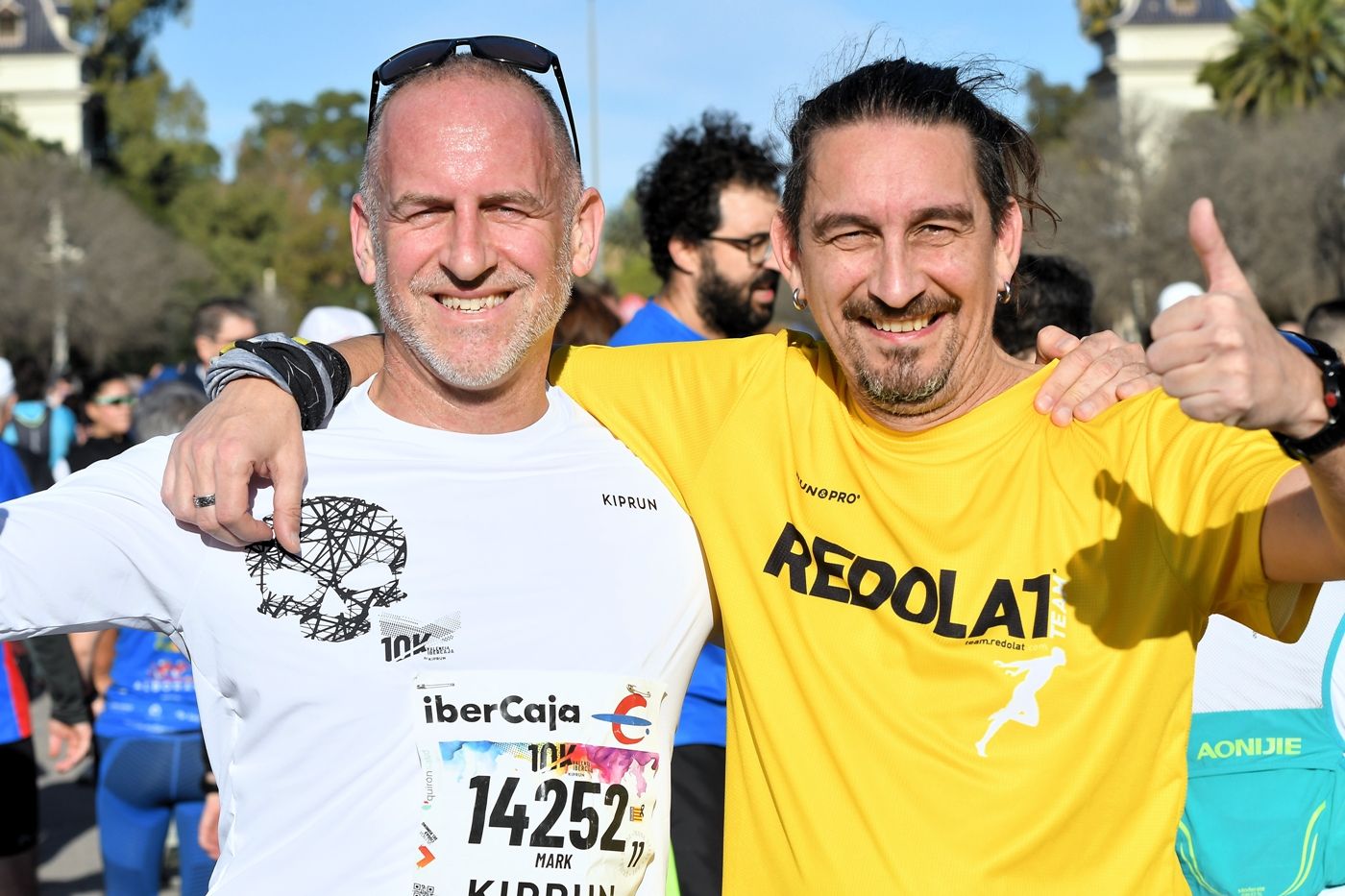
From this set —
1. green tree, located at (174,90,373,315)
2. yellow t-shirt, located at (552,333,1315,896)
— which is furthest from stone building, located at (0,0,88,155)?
yellow t-shirt, located at (552,333,1315,896)

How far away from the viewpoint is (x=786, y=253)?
302 centimetres

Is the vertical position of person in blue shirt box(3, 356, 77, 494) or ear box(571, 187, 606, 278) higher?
ear box(571, 187, 606, 278)

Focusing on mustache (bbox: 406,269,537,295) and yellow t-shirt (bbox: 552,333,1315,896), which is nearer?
yellow t-shirt (bbox: 552,333,1315,896)

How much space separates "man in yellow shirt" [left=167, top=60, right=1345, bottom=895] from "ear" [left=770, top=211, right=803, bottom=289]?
0.35ft

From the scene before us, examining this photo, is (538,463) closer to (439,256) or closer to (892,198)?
(439,256)

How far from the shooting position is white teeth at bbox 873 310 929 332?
264 centimetres

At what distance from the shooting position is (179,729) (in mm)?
5227

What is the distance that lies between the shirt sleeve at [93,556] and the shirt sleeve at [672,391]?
933 millimetres

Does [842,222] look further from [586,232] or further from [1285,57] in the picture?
[1285,57]

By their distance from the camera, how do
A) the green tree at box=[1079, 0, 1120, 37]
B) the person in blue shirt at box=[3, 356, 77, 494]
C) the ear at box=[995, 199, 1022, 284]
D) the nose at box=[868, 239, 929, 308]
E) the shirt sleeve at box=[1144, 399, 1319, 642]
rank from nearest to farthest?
1. the shirt sleeve at box=[1144, 399, 1319, 642]
2. the nose at box=[868, 239, 929, 308]
3. the ear at box=[995, 199, 1022, 284]
4. the person in blue shirt at box=[3, 356, 77, 494]
5. the green tree at box=[1079, 0, 1120, 37]

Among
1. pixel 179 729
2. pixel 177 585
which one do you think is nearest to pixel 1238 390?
pixel 177 585

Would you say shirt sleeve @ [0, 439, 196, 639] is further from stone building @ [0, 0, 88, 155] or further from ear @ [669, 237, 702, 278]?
stone building @ [0, 0, 88, 155]

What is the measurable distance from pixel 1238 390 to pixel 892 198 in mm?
917

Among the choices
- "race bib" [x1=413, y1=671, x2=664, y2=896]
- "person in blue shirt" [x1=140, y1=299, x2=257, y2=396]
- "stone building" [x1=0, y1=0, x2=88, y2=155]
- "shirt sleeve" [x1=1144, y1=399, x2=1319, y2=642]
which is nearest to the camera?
"shirt sleeve" [x1=1144, y1=399, x2=1319, y2=642]
